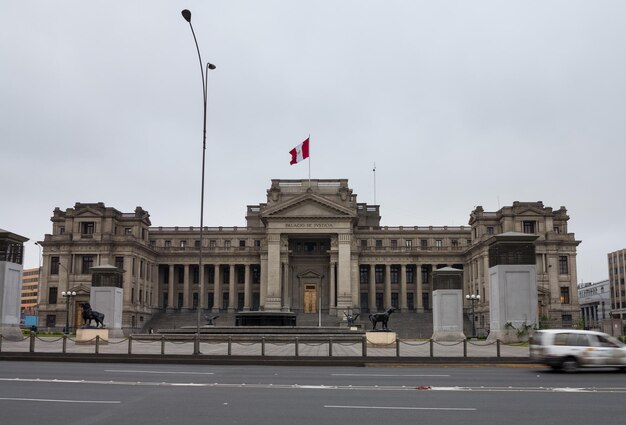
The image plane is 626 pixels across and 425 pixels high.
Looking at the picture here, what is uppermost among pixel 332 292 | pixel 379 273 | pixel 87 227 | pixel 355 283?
pixel 87 227

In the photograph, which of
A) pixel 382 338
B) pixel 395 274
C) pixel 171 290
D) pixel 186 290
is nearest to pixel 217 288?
pixel 186 290

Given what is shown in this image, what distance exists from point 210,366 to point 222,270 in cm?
8383

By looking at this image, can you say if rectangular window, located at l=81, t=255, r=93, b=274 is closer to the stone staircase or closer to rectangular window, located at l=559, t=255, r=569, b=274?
the stone staircase

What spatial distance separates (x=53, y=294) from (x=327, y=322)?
4132cm

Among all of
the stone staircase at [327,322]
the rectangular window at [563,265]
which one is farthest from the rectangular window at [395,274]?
the rectangular window at [563,265]

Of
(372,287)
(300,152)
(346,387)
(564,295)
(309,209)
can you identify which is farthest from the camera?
(372,287)

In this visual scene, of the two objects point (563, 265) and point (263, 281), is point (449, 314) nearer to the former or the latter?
point (563, 265)

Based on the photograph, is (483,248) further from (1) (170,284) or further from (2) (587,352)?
(2) (587,352)

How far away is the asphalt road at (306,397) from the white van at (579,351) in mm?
553

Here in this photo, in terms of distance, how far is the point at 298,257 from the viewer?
4225 inches

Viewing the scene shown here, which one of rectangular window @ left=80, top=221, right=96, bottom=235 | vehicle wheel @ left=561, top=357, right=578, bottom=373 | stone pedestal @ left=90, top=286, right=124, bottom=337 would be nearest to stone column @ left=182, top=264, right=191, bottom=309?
rectangular window @ left=80, top=221, right=96, bottom=235

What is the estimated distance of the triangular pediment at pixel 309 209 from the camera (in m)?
98.4

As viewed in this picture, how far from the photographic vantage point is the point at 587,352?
82.7 ft

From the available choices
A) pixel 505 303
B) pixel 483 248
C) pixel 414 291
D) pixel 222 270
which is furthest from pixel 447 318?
pixel 222 270
